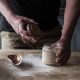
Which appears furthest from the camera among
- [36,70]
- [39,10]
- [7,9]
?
[39,10]

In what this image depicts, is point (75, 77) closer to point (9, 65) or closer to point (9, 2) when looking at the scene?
point (9, 65)

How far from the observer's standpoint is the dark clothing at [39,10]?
52.1 inches

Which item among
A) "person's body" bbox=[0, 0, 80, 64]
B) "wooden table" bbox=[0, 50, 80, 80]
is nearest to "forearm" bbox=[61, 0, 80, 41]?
"person's body" bbox=[0, 0, 80, 64]

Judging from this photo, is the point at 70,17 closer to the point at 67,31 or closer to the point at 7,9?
the point at 67,31

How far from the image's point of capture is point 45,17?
53.1 inches

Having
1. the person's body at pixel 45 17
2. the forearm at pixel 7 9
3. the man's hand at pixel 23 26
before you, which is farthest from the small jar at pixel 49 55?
the forearm at pixel 7 9

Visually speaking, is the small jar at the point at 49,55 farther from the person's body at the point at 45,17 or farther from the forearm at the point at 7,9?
the forearm at the point at 7,9

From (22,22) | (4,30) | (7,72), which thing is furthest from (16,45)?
(7,72)

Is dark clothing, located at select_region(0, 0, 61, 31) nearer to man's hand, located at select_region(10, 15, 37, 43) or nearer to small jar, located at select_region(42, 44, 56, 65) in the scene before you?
man's hand, located at select_region(10, 15, 37, 43)

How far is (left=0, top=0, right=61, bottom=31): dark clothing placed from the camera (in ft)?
4.34

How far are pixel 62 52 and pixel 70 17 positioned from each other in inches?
8.6

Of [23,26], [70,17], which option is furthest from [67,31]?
[23,26]

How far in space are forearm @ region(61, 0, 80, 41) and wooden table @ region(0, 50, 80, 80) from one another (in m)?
0.11

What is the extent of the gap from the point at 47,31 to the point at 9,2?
0.75 feet
